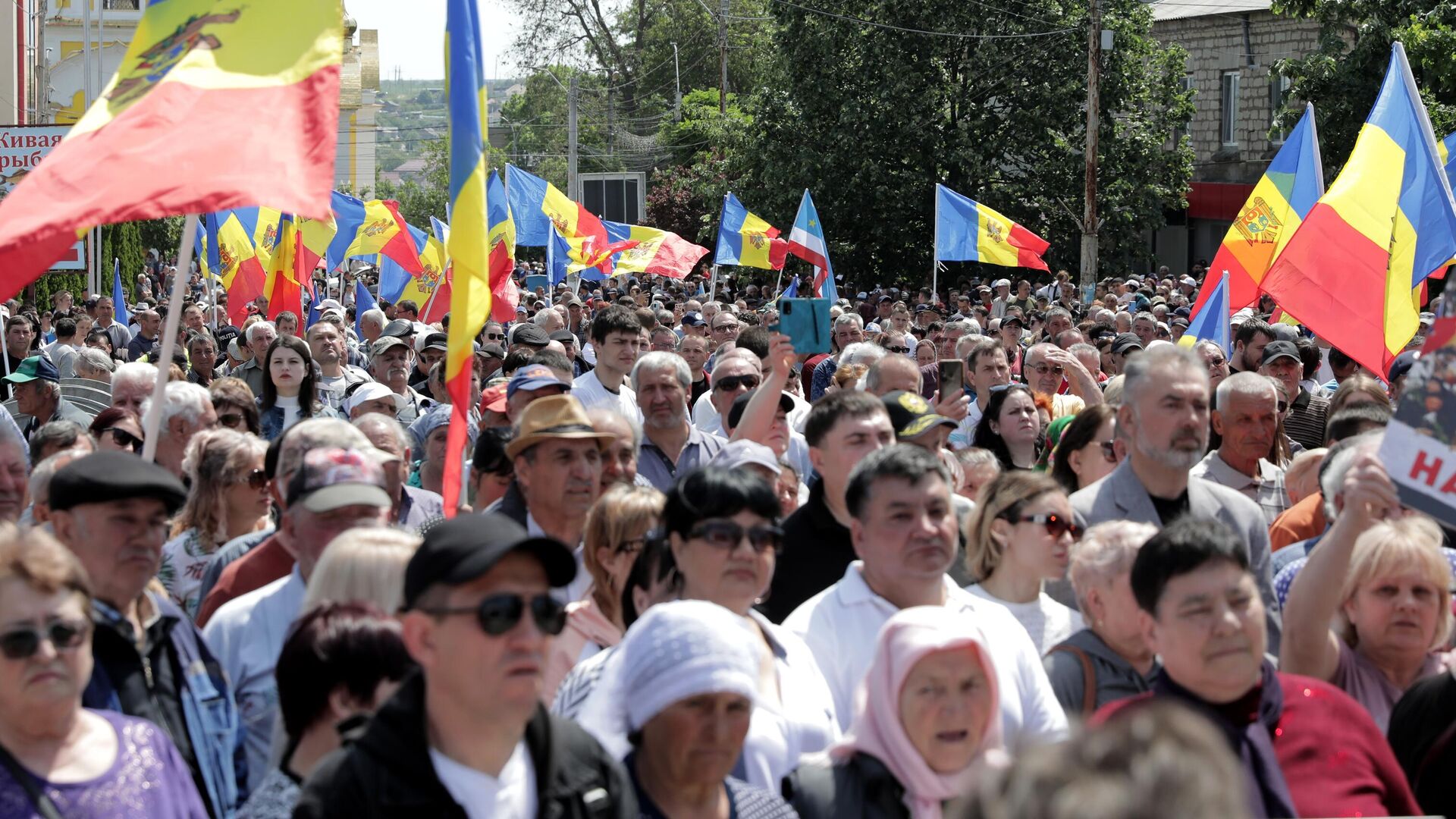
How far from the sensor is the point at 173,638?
13.0 ft

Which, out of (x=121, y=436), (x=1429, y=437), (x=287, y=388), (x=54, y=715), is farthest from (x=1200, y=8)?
(x=54, y=715)

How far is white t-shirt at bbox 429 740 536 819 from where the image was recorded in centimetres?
290

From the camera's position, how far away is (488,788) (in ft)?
9.61

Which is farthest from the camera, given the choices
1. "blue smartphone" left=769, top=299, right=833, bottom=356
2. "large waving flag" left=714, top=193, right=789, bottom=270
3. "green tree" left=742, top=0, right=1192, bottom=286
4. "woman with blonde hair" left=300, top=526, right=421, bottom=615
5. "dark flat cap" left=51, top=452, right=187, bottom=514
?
"green tree" left=742, top=0, right=1192, bottom=286

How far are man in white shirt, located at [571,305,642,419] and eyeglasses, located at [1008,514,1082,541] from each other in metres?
4.13

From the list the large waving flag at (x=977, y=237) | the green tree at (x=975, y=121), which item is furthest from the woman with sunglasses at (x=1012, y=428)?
the green tree at (x=975, y=121)

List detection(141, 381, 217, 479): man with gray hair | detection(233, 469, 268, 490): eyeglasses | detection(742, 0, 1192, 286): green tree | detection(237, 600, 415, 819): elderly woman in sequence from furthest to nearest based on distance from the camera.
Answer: detection(742, 0, 1192, 286): green tree
detection(141, 381, 217, 479): man with gray hair
detection(233, 469, 268, 490): eyeglasses
detection(237, 600, 415, 819): elderly woman

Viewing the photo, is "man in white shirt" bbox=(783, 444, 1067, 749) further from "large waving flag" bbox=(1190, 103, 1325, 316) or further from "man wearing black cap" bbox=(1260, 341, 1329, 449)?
"large waving flag" bbox=(1190, 103, 1325, 316)

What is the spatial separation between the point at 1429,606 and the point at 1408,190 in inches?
231

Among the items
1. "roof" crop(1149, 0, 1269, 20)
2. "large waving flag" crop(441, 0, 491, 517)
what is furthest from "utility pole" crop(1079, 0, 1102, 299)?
"large waving flag" crop(441, 0, 491, 517)

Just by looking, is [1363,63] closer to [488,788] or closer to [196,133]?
[196,133]

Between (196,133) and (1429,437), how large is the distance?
357 centimetres

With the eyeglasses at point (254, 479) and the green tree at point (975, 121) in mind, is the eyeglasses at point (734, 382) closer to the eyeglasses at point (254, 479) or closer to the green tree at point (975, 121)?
the eyeglasses at point (254, 479)

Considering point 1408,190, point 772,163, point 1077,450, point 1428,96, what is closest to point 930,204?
point 772,163
